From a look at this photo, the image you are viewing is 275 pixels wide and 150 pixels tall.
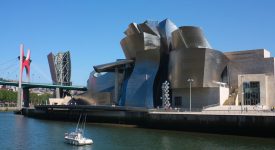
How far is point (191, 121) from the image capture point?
140 feet

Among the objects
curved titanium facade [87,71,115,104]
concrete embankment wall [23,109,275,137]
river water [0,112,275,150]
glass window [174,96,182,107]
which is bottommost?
river water [0,112,275,150]

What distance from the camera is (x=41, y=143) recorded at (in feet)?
106

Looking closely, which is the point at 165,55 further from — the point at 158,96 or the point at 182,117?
the point at 182,117

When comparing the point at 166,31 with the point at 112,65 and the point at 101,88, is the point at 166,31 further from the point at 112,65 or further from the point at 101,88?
the point at 101,88

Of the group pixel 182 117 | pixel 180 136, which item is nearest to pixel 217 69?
pixel 182 117

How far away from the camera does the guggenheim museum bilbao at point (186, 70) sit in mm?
58250

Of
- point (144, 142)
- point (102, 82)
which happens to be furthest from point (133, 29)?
point (144, 142)

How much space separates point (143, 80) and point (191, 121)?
22.5 m

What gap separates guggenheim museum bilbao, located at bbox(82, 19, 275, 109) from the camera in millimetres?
58250

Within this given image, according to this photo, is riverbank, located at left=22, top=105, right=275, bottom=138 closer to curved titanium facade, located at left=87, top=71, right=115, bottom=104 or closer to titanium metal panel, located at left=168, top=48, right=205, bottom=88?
titanium metal panel, located at left=168, top=48, right=205, bottom=88

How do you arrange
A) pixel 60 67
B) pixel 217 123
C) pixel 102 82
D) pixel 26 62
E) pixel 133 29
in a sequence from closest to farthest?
pixel 217 123 < pixel 133 29 < pixel 102 82 < pixel 26 62 < pixel 60 67

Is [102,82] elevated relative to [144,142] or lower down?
elevated

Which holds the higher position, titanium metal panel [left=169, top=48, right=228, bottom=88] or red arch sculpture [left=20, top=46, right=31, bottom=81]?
red arch sculpture [left=20, top=46, right=31, bottom=81]

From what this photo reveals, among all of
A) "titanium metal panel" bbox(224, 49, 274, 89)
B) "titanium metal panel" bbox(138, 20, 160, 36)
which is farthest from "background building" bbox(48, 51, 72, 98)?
"titanium metal panel" bbox(224, 49, 274, 89)
